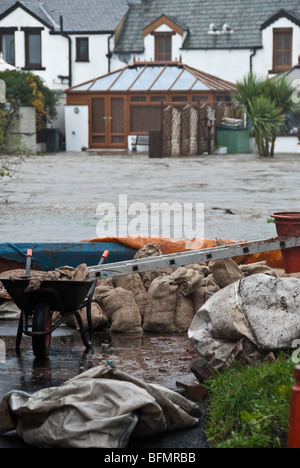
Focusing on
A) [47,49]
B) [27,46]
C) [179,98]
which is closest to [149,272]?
[179,98]

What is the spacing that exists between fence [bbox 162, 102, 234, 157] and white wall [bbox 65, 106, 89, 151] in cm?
576

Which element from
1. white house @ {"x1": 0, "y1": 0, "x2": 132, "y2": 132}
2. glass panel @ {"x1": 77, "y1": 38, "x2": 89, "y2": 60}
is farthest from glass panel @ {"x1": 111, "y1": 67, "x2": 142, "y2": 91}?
glass panel @ {"x1": 77, "y1": 38, "x2": 89, "y2": 60}

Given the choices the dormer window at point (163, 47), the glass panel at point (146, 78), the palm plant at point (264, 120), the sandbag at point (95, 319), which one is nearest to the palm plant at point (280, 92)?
the palm plant at point (264, 120)

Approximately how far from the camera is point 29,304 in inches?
281

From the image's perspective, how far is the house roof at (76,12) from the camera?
139 ft

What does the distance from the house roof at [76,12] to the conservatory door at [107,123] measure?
16.1 ft

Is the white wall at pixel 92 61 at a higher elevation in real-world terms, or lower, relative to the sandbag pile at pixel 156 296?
higher

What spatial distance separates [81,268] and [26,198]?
11462mm

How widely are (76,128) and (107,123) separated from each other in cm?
142

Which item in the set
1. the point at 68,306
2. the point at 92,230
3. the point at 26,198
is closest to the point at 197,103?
the point at 26,198
